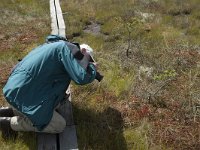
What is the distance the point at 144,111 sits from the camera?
21.6ft

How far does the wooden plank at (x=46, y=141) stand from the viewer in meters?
5.78

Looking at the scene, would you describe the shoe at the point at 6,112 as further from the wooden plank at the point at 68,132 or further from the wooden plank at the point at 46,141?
the wooden plank at the point at 68,132

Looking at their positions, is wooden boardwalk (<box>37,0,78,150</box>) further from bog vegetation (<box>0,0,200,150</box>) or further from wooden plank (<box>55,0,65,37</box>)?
wooden plank (<box>55,0,65,37</box>)

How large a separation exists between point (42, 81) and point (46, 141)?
0.95 meters

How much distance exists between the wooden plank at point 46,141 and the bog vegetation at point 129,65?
0.12 m

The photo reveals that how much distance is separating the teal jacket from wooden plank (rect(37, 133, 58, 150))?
0.87 ft

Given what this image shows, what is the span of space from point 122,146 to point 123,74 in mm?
2271

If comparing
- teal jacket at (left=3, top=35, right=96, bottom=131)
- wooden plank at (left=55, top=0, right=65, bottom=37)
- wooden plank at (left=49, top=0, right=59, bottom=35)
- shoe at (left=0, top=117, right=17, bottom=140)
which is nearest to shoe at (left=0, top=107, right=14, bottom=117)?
shoe at (left=0, top=117, right=17, bottom=140)

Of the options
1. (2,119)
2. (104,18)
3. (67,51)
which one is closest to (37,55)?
(67,51)

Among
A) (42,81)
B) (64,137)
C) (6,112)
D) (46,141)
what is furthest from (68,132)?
(6,112)

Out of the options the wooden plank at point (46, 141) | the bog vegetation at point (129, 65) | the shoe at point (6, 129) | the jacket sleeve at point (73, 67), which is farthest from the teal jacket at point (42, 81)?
the bog vegetation at point (129, 65)

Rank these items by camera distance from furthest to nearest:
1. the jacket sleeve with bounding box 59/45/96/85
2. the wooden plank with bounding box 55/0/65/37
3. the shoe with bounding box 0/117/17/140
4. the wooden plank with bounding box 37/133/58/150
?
the wooden plank with bounding box 55/0/65/37 → the shoe with bounding box 0/117/17/140 → the wooden plank with bounding box 37/133/58/150 → the jacket sleeve with bounding box 59/45/96/85

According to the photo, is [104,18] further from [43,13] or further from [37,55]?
[37,55]

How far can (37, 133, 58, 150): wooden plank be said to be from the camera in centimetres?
578
